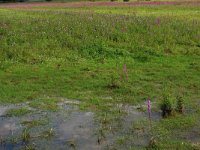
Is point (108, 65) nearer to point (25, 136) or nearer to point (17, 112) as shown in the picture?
point (17, 112)

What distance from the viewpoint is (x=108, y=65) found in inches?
842

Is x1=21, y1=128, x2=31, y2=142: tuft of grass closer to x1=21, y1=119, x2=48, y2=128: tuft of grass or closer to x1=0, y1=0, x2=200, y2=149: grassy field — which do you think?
x1=21, y1=119, x2=48, y2=128: tuft of grass

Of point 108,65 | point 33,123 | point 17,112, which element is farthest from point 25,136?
point 108,65

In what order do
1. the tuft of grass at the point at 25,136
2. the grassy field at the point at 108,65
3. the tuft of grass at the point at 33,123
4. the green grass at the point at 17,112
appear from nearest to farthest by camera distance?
the tuft of grass at the point at 25,136
the tuft of grass at the point at 33,123
the green grass at the point at 17,112
the grassy field at the point at 108,65

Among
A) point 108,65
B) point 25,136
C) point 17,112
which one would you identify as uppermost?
point 25,136

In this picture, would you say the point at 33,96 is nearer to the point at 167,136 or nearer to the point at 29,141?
the point at 29,141

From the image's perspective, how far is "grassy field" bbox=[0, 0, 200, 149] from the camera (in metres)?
14.6

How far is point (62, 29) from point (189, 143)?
677 inches

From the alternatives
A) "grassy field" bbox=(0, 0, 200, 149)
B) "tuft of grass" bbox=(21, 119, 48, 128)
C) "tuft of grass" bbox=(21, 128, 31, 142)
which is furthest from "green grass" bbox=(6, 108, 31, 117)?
"tuft of grass" bbox=(21, 128, 31, 142)

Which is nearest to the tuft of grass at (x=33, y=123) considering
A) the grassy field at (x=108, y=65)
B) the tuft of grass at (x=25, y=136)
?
the tuft of grass at (x=25, y=136)

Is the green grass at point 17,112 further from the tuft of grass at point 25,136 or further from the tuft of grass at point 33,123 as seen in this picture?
the tuft of grass at point 25,136

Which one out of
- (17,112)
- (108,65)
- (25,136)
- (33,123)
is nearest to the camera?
(25,136)

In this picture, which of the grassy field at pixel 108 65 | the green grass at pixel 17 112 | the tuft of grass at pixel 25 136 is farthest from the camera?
the grassy field at pixel 108 65

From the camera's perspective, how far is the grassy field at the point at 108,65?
47.8 ft
